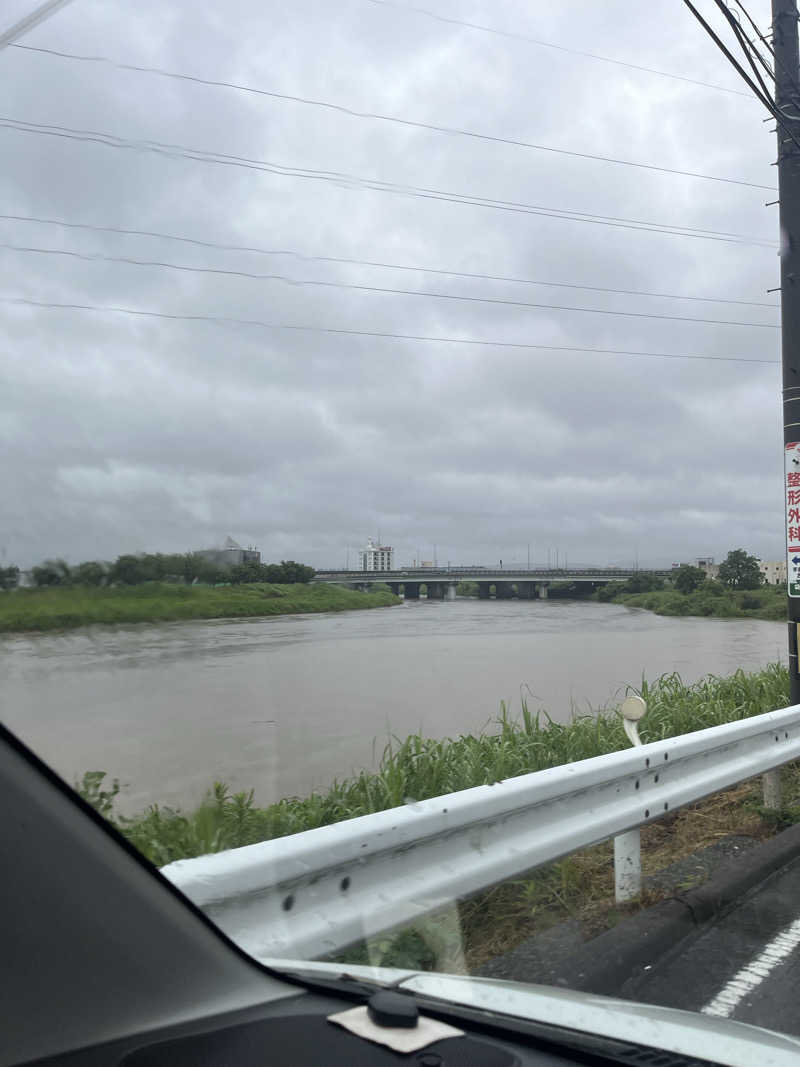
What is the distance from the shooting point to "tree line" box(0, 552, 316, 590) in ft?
4.25

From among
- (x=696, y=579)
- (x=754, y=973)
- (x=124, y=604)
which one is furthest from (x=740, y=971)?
(x=696, y=579)

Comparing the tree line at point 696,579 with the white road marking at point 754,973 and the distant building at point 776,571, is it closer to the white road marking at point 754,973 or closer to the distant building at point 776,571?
the distant building at point 776,571

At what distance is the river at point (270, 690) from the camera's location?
59.0 inches

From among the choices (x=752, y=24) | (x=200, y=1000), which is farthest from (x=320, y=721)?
(x=752, y=24)

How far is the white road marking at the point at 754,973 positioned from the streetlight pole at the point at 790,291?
4.08m

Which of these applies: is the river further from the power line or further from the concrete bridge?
the power line

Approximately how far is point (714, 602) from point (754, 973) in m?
11.3

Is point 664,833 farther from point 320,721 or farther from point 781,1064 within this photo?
point 781,1064

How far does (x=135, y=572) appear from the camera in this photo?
57.2 inches

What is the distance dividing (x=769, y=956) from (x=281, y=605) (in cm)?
236

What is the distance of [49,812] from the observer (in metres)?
1.34

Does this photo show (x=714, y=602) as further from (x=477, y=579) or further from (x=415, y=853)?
(x=415, y=853)

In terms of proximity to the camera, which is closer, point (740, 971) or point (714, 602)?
point (740, 971)

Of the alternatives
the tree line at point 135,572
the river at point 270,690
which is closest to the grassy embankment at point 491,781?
the river at point 270,690
